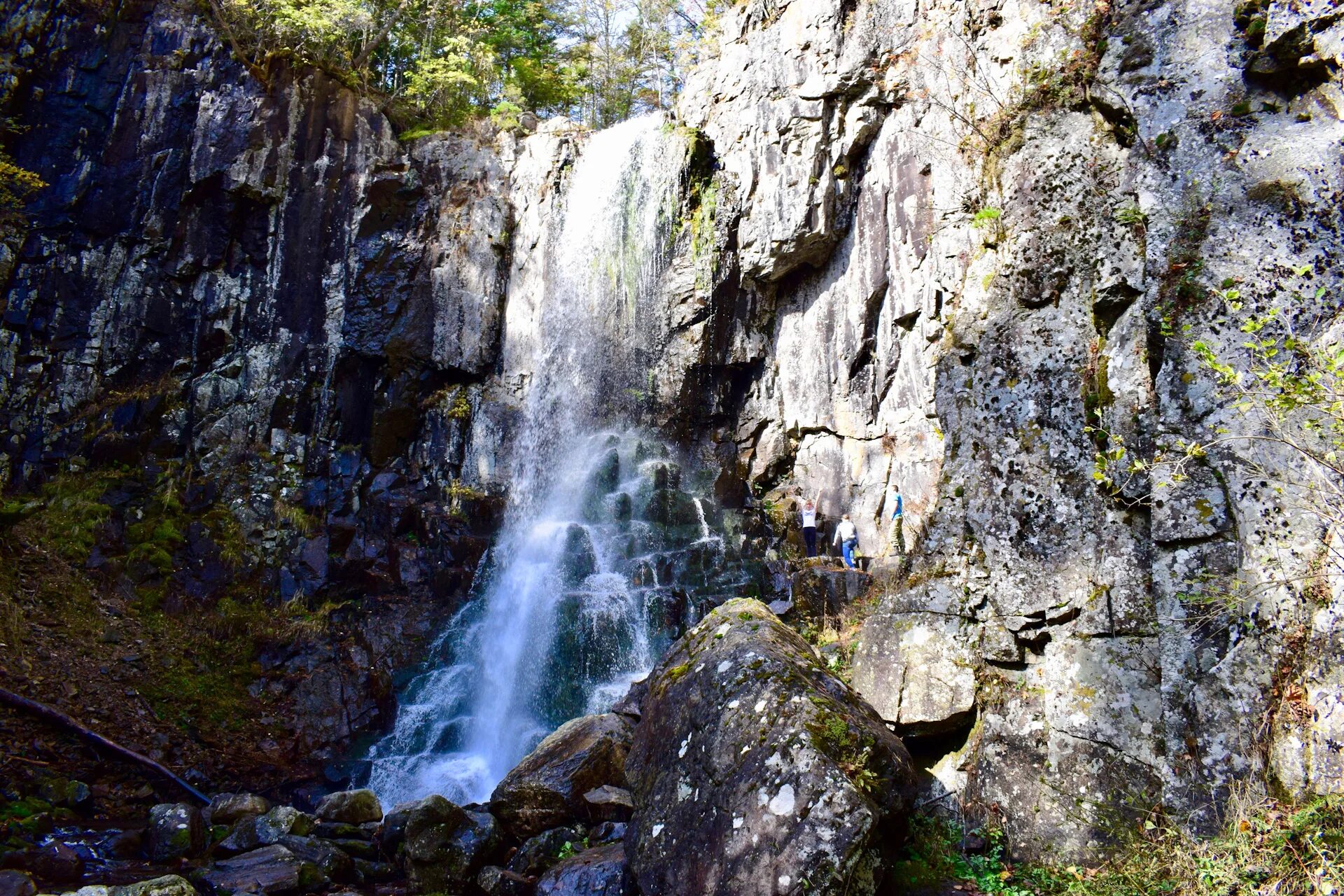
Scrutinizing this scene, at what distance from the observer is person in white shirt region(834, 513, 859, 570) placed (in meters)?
12.4

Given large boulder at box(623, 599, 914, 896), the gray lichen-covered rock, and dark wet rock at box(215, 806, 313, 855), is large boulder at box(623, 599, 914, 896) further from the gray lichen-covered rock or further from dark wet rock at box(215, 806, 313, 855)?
dark wet rock at box(215, 806, 313, 855)

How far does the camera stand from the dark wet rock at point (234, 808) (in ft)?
27.0

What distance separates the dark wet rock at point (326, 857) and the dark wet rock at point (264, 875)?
0.26 ft

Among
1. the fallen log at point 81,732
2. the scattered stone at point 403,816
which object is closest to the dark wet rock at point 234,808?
the fallen log at point 81,732

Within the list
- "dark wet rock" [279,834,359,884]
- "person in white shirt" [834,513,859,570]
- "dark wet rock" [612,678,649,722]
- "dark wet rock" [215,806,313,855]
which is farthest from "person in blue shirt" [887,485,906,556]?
"dark wet rock" [215,806,313,855]

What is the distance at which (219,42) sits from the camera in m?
15.9

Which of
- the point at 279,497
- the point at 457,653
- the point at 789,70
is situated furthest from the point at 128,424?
the point at 789,70

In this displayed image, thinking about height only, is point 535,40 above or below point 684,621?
above

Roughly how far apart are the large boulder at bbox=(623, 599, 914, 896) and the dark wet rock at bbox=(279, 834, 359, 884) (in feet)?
10.1

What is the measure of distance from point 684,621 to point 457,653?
3997 millimetres

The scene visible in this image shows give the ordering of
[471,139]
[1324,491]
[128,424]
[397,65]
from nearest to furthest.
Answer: [1324,491] < [128,424] < [471,139] < [397,65]

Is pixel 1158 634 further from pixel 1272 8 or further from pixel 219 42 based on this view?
pixel 219 42

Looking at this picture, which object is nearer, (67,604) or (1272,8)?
Result: (1272,8)

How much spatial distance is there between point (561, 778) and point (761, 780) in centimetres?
296
